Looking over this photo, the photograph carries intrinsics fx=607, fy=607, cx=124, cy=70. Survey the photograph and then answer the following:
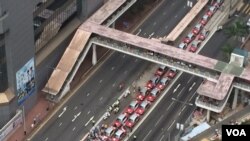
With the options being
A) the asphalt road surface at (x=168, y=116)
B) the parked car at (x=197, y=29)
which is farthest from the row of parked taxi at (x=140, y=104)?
the parked car at (x=197, y=29)

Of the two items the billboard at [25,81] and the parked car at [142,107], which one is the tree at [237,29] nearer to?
the parked car at [142,107]

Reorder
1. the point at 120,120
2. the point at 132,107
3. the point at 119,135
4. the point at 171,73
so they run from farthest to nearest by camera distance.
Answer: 1. the point at 171,73
2. the point at 132,107
3. the point at 120,120
4. the point at 119,135

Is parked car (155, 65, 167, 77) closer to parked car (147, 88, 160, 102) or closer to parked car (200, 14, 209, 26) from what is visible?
parked car (147, 88, 160, 102)

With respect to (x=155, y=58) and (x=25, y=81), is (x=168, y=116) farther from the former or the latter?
(x=25, y=81)

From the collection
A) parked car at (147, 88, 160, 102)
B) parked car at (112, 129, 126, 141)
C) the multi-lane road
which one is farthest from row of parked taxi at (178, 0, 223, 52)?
parked car at (112, 129, 126, 141)

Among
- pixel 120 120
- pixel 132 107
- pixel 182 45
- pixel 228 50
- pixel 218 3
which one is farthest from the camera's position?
pixel 218 3

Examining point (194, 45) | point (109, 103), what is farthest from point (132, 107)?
point (194, 45)

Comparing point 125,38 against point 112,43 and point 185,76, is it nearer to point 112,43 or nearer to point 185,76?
point 112,43
